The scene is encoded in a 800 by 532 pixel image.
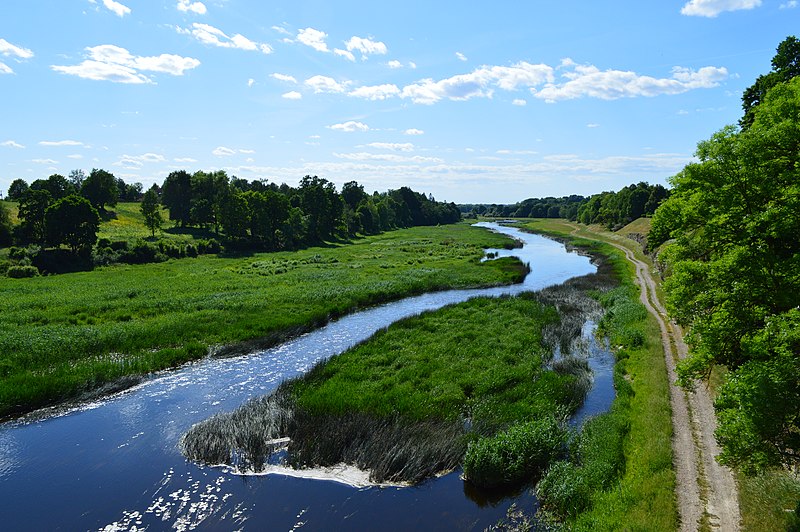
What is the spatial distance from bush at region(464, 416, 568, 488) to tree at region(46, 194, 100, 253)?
252 feet

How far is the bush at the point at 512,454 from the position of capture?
782 inches

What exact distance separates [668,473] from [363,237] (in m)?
138

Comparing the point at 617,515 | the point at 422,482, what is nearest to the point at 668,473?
the point at 617,515

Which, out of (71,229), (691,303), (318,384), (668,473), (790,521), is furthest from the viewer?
(71,229)

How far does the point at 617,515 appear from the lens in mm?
16391

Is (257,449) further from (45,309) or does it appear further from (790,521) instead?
(45,309)

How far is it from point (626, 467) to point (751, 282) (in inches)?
355

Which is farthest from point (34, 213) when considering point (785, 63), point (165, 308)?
point (785, 63)

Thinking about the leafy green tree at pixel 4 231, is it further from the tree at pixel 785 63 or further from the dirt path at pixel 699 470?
the tree at pixel 785 63

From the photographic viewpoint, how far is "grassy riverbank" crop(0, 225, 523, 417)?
101 feet

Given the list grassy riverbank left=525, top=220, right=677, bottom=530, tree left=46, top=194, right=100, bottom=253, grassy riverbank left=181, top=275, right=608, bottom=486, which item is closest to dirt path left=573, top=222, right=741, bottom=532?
grassy riverbank left=525, top=220, right=677, bottom=530

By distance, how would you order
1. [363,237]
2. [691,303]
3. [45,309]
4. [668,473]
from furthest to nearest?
[363,237]
[45,309]
[691,303]
[668,473]

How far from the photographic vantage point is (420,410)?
25.2 meters

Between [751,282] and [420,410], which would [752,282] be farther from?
[420,410]
